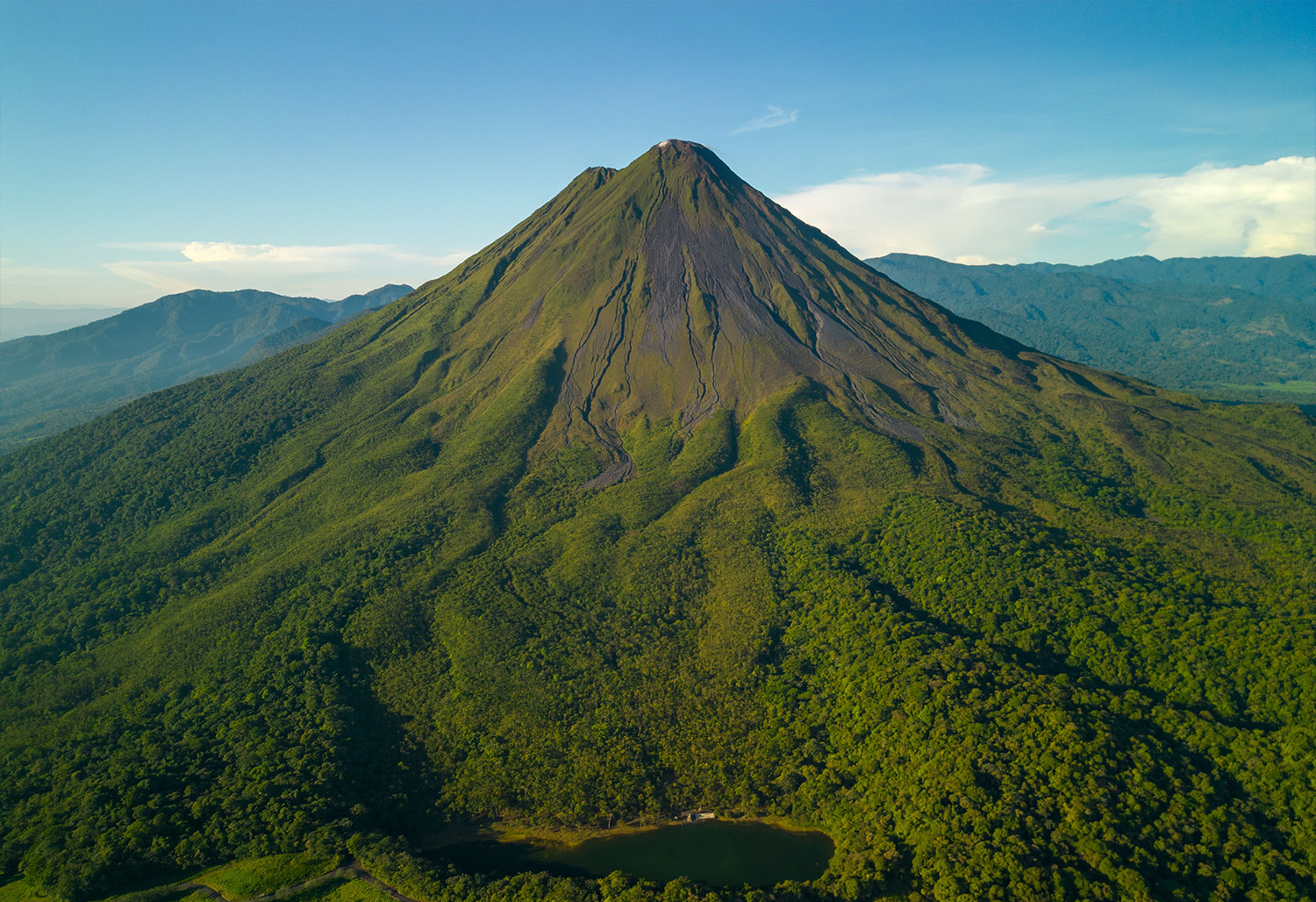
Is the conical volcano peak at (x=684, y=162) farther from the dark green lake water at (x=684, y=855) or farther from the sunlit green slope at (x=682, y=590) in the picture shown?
the dark green lake water at (x=684, y=855)

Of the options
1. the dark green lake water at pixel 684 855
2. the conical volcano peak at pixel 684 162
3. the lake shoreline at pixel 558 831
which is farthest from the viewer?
the conical volcano peak at pixel 684 162

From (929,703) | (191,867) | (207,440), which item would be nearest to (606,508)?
(929,703)

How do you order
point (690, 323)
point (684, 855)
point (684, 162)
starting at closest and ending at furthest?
1. point (684, 855)
2. point (690, 323)
3. point (684, 162)

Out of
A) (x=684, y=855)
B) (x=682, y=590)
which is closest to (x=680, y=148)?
(x=682, y=590)

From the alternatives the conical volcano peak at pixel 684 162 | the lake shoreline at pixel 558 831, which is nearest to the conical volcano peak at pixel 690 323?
the conical volcano peak at pixel 684 162

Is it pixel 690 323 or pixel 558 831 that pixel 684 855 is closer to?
pixel 558 831

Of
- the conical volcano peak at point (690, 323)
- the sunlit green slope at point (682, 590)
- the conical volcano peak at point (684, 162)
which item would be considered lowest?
the sunlit green slope at point (682, 590)

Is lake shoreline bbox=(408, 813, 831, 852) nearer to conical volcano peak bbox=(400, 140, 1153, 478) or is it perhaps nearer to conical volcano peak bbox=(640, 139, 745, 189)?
conical volcano peak bbox=(400, 140, 1153, 478)
